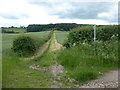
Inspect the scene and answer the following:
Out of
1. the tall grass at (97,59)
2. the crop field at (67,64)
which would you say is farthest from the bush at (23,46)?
the tall grass at (97,59)

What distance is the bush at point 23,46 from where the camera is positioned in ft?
35.4

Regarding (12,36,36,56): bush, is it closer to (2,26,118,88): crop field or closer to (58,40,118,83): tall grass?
(2,26,118,88): crop field

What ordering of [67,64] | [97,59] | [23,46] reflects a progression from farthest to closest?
1. [23,46]
2. [97,59]
3. [67,64]

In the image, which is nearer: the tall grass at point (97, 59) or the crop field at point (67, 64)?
the crop field at point (67, 64)

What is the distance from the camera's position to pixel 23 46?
1091 centimetres

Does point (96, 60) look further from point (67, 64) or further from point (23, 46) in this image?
point (23, 46)

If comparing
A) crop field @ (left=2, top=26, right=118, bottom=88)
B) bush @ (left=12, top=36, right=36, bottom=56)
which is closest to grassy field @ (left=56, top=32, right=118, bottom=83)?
→ crop field @ (left=2, top=26, right=118, bottom=88)

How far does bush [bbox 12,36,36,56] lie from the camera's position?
1080cm

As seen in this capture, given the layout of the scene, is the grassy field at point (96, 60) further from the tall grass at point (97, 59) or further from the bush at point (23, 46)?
the bush at point (23, 46)

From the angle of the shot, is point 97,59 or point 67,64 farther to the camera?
point 97,59

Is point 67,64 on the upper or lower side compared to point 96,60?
lower

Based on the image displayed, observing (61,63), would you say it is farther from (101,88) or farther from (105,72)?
(101,88)

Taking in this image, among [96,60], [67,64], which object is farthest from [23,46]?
[96,60]

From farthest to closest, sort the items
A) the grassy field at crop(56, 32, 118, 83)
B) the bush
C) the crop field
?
1. the bush
2. the grassy field at crop(56, 32, 118, 83)
3. the crop field
